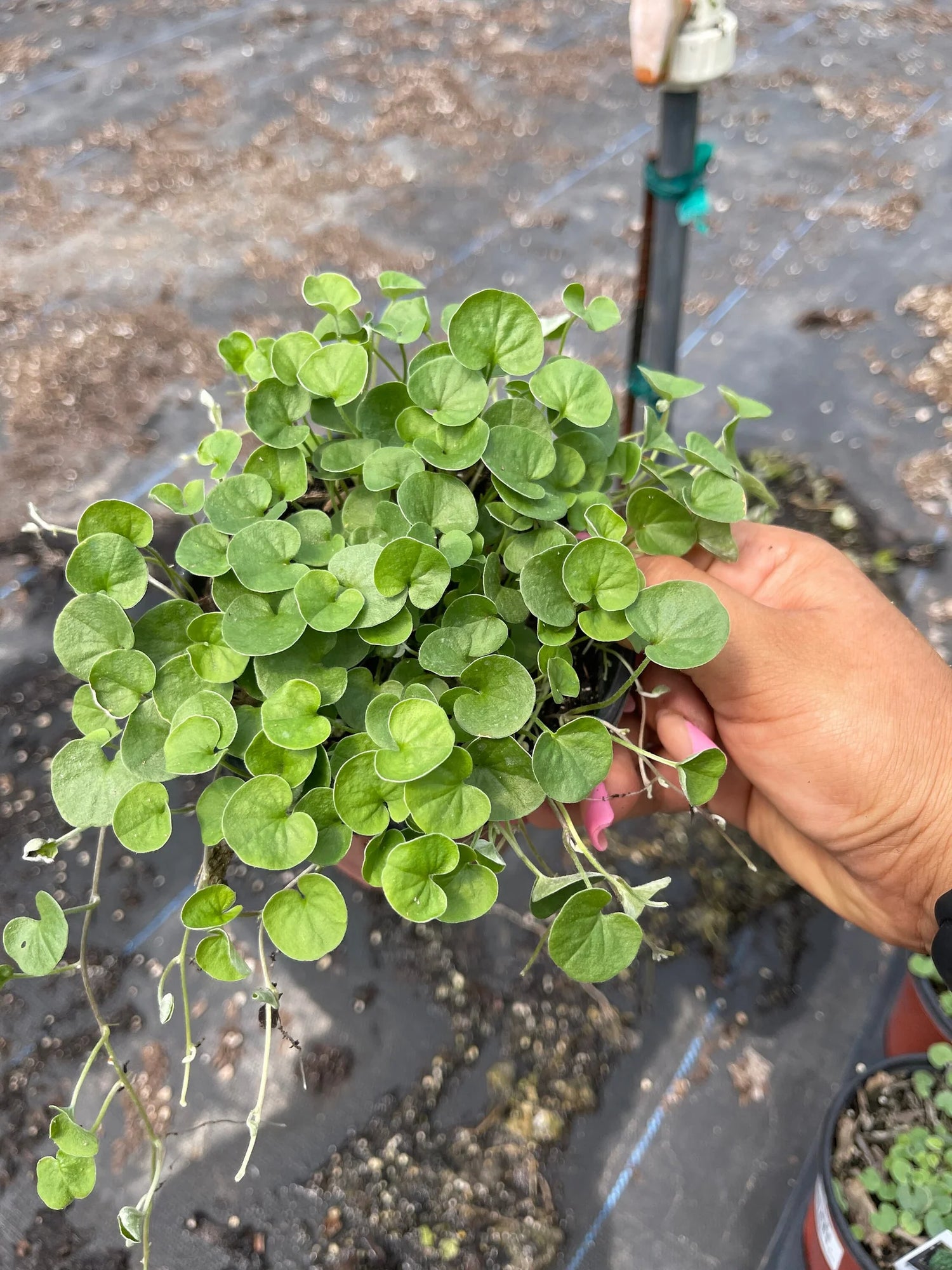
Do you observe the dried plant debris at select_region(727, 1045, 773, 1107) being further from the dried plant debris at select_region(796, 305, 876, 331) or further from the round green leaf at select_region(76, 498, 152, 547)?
the dried plant debris at select_region(796, 305, 876, 331)

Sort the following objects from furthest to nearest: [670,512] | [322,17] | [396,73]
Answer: [322,17] < [396,73] < [670,512]

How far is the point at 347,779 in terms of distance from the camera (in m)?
0.60

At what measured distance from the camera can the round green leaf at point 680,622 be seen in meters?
0.62

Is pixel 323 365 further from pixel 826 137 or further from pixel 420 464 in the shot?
pixel 826 137

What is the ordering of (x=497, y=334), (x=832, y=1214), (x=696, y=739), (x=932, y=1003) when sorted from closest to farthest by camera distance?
(x=497, y=334)
(x=696, y=739)
(x=832, y=1214)
(x=932, y=1003)

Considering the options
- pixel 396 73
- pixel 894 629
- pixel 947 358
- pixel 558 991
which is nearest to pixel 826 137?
pixel 947 358

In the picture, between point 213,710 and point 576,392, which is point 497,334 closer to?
point 576,392

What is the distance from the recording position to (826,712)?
0.76 metres

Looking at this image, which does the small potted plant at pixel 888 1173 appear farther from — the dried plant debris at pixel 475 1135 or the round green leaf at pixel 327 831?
the round green leaf at pixel 327 831

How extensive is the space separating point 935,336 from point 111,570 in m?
2.15

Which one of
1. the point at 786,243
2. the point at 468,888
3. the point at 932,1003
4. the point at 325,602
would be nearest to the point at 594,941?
the point at 468,888

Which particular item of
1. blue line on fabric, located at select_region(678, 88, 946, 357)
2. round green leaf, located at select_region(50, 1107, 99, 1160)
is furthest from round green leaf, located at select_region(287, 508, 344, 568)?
blue line on fabric, located at select_region(678, 88, 946, 357)

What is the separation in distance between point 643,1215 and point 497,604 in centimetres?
95

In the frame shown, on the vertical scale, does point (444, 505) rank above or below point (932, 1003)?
above
